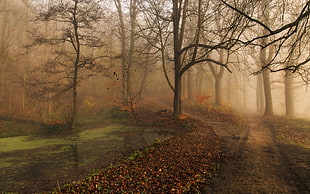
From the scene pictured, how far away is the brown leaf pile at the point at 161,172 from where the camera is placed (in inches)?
213

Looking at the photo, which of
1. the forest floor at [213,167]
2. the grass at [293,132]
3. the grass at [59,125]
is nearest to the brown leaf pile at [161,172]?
the forest floor at [213,167]

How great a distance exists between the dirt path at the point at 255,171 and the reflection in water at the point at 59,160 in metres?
4.11

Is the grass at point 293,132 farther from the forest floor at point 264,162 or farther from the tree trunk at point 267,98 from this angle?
the tree trunk at point 267,98

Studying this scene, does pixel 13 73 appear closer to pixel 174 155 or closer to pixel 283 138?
pixel 174 155

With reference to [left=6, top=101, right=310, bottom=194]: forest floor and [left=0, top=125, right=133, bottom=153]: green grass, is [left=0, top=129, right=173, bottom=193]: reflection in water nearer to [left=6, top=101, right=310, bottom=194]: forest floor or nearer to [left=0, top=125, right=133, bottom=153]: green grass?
[left=0, top=125, right=133, bottom=153]: green grass

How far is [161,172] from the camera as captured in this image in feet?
20.7

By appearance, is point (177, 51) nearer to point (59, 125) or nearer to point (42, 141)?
point (59, 125)

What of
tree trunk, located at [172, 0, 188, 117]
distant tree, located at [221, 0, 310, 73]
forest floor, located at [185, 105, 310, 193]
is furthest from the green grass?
distant tree, located at [221, 0, 310, 73]

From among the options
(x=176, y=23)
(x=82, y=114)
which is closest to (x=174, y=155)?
(x=176, y=23)

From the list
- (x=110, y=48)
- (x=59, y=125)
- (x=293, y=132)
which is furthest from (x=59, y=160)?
(x=110, y=48)

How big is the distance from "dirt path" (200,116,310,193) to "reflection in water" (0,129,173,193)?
162 inches

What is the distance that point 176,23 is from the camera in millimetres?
14078

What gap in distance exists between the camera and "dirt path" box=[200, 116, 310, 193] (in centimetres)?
512

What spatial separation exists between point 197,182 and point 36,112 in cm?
1931
